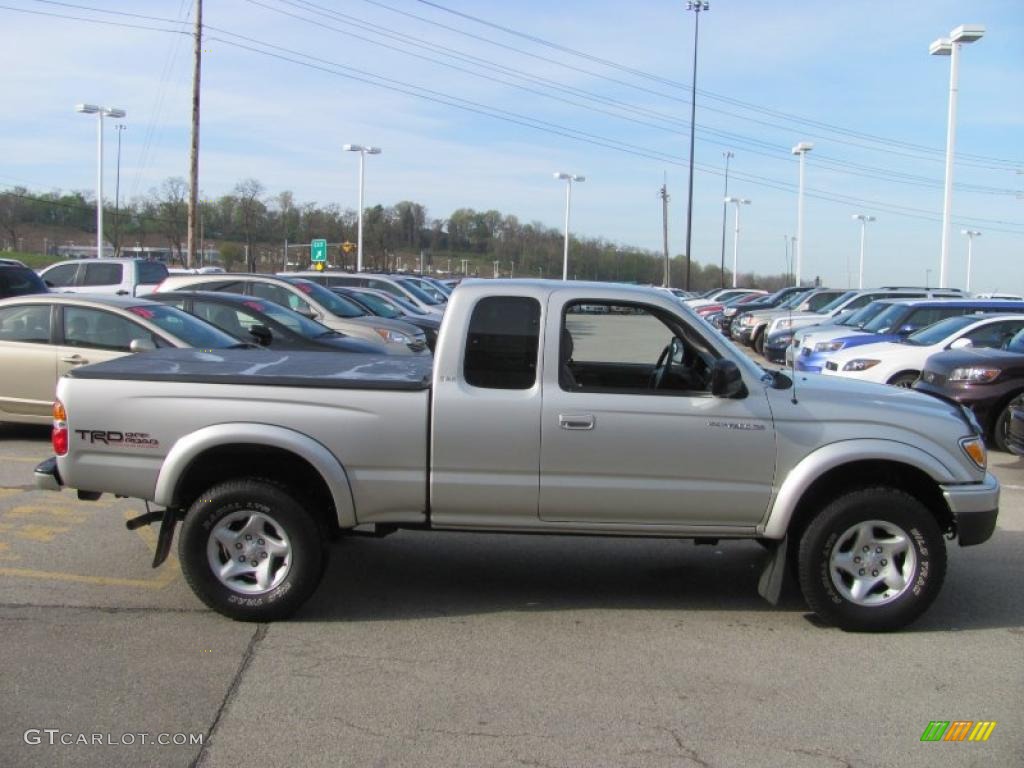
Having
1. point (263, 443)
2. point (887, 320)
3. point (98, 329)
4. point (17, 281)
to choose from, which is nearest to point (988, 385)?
point (887, 320)

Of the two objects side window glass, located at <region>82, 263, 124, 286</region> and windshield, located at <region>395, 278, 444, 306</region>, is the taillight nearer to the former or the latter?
side window glass, located at <region>82, 263, 124, 286</region>

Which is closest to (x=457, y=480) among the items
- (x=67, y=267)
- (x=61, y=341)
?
(x=61, y=341)

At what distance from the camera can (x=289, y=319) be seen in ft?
41.9

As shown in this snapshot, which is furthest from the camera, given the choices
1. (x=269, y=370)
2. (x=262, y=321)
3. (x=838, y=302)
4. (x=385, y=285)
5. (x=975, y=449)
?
(x=385, y=285)

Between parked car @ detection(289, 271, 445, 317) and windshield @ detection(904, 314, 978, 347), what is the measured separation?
12087mm

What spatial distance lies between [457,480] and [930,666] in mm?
2552

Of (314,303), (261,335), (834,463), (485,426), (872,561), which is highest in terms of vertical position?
(314,303)

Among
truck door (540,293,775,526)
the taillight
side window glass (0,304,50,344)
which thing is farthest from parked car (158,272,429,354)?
truck door (540,293,775,526)

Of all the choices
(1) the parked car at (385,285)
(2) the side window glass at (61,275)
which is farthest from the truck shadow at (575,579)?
(1) the parked car at (385,285)

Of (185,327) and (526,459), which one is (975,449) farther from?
(185,327)

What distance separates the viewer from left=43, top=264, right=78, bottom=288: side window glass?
20672mm

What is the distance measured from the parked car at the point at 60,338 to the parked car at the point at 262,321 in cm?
183

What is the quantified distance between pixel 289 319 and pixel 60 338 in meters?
3.33

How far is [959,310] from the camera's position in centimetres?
1630
